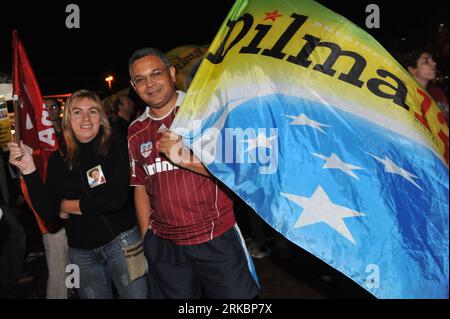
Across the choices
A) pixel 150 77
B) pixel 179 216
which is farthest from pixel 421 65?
pixel 179 216

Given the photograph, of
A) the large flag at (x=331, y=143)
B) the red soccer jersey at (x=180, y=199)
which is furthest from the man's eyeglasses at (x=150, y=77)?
the large flag at (x=331, y=143)

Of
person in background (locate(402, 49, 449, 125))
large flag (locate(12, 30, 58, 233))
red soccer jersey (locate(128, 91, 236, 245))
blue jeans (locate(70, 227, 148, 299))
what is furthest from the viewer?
person in background (locate(402, 49, 449, 125))

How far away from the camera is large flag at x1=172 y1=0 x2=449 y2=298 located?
1955mm

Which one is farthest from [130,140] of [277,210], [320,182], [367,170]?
[367,170]

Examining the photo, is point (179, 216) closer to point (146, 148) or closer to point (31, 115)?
point (146, 148)

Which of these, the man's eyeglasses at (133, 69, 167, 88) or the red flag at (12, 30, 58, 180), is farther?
the red flag at (12, 30, 58, 180)

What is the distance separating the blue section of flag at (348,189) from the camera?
1.94 m

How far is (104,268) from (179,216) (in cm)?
89

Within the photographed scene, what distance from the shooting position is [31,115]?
3.04m

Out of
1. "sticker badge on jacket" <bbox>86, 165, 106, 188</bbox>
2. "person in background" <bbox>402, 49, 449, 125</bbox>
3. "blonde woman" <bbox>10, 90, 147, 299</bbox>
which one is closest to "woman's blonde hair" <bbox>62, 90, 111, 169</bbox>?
"blonde woman" <bbox>10, 90, 147, 299</bbox>

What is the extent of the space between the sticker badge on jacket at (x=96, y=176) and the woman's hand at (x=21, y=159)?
1.21 ft

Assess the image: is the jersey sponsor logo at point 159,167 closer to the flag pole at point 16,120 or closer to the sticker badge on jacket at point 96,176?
the sticker badge on jacket at point 96,176

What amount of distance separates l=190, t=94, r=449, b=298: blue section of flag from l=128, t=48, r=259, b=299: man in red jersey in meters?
0.28

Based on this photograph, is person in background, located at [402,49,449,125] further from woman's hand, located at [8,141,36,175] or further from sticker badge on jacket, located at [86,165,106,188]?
woman's hand, located at [8,141,36,175]
